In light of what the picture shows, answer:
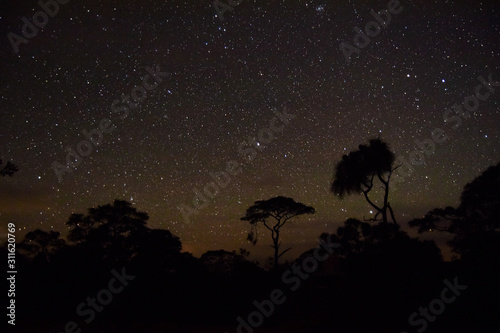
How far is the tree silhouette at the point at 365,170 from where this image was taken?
18531 mm

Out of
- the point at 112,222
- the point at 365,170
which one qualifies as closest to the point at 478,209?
the point at 365,170

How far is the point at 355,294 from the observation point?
43.0ft

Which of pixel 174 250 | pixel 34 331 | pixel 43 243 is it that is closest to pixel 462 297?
pixel 34 331
